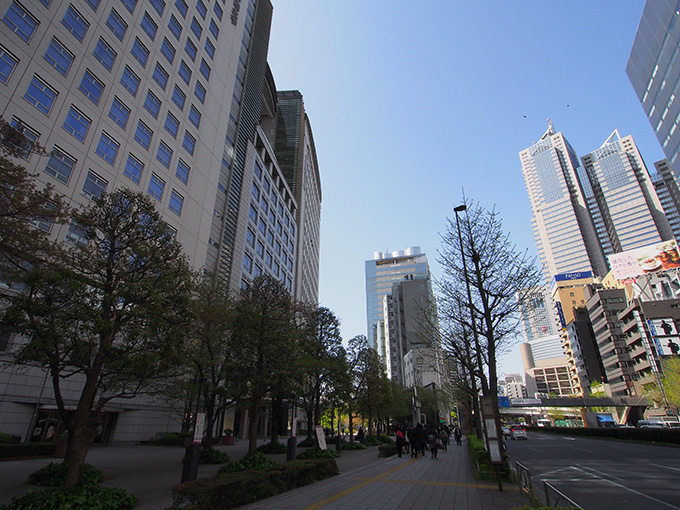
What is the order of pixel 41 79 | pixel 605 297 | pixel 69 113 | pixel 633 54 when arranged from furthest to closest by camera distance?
1. pixel 605 297
2. pixel 633 54
3. pixel 69 113
4. pixel 41 79

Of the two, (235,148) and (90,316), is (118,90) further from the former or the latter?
(90,316)

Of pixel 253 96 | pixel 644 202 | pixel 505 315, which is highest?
pixel 644 202

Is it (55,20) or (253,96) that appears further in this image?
(253,96)

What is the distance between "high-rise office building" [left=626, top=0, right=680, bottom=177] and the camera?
165 ft

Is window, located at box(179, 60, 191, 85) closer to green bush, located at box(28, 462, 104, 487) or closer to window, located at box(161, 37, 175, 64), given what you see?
window, located at box(161, 37, 175, 64)

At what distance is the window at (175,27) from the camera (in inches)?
1282

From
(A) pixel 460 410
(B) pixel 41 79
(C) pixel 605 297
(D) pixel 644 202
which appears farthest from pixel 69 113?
(D) pixel 644 202

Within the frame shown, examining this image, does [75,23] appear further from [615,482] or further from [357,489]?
[615,482]

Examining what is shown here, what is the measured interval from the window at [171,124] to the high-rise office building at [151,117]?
0.11 meters

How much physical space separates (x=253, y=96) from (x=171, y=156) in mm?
23482

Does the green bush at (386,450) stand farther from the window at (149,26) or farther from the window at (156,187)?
the window at (149,26)

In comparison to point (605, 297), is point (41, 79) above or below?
below

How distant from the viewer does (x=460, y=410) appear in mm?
57875

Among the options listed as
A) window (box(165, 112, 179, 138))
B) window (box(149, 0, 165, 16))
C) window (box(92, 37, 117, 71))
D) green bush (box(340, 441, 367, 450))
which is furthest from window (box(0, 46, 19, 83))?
green bush (box(340, 441, 367, 450))
